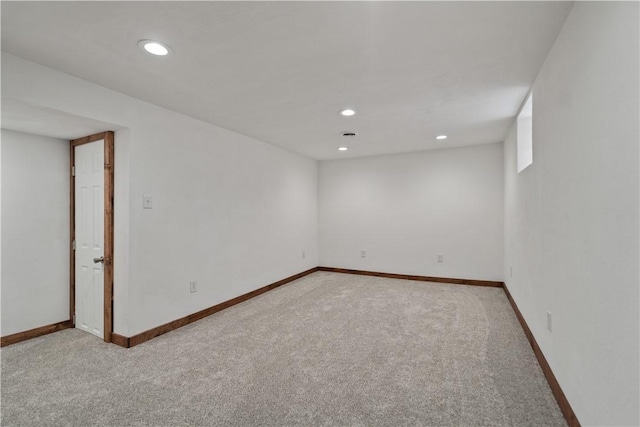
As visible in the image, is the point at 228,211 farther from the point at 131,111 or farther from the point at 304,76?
the point at 304,76

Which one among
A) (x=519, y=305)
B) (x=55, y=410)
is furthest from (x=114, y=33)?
(x=519, y=305)

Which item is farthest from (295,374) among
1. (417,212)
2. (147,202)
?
(417,212)

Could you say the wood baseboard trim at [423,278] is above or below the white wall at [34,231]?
below

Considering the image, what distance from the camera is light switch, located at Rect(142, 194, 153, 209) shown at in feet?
9.67

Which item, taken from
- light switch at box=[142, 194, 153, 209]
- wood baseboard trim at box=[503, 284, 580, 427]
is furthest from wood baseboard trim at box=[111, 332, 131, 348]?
wood baseboard trim at box=[503, 284, 580, 427]

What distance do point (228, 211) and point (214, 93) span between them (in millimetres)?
1653

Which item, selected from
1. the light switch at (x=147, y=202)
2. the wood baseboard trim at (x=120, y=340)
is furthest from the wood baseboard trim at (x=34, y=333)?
the light switch at (x=147, y=202)

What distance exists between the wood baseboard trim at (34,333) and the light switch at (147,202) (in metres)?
1.70

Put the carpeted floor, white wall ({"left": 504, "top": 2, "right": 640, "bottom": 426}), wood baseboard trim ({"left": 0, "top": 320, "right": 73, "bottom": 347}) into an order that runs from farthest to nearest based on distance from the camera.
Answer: wood baseboard trim ({"left": 0, "top": 320, "right": 73, "bottom": 347}) → the carpeted floor → white wall ({"left": 504, "top": 2, "right": 640, "bottom": 426})

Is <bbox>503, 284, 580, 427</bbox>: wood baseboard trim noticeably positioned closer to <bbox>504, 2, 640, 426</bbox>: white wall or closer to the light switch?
<bbox>504, 2, 640, 426</bbox>: white wall

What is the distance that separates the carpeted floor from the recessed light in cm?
232

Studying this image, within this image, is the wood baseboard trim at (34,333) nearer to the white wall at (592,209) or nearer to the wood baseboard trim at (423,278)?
the wood baseboard trim at (423,278)

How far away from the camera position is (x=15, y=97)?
2.08 m

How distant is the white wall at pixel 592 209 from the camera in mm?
1144
